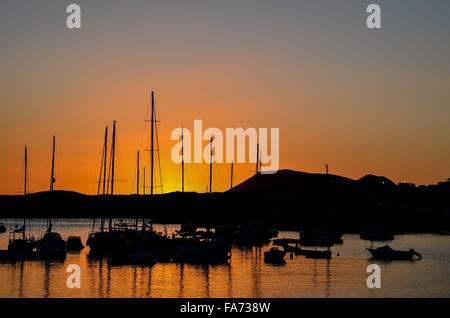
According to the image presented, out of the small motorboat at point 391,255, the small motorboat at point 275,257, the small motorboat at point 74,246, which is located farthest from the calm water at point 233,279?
the small motorboat at point 74,246

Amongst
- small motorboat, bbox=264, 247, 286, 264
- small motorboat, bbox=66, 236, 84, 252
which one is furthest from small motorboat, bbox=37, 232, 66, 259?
small motorboat, bbox=264, 247, 286, 264

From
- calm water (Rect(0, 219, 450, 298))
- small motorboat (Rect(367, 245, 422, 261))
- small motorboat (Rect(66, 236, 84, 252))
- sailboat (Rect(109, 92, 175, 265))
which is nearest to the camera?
calm water (Rect(0, 219, 450, 298))

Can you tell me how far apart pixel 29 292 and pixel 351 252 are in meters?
55.2

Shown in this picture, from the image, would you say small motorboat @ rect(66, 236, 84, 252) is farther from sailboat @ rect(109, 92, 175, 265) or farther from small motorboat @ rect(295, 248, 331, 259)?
small motorboat @ rect(295, 248, 331, 259)

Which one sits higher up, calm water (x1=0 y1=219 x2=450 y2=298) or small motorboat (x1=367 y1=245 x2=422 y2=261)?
small motorboat (x1=367 y1=245 x2=422 y2=261)

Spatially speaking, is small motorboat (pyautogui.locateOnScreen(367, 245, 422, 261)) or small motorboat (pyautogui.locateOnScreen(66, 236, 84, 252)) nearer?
small motorboat (pyautogui.locateOnScreen(367, 245, 422, 261))

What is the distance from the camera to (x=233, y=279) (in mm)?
61344

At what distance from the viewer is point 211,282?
5844 centimetres

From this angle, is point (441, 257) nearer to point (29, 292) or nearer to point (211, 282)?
point (211, 282)

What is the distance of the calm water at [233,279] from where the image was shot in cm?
5291

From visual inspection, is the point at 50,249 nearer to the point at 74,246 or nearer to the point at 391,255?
the point at 74,246

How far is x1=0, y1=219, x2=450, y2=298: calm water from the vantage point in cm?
5291
